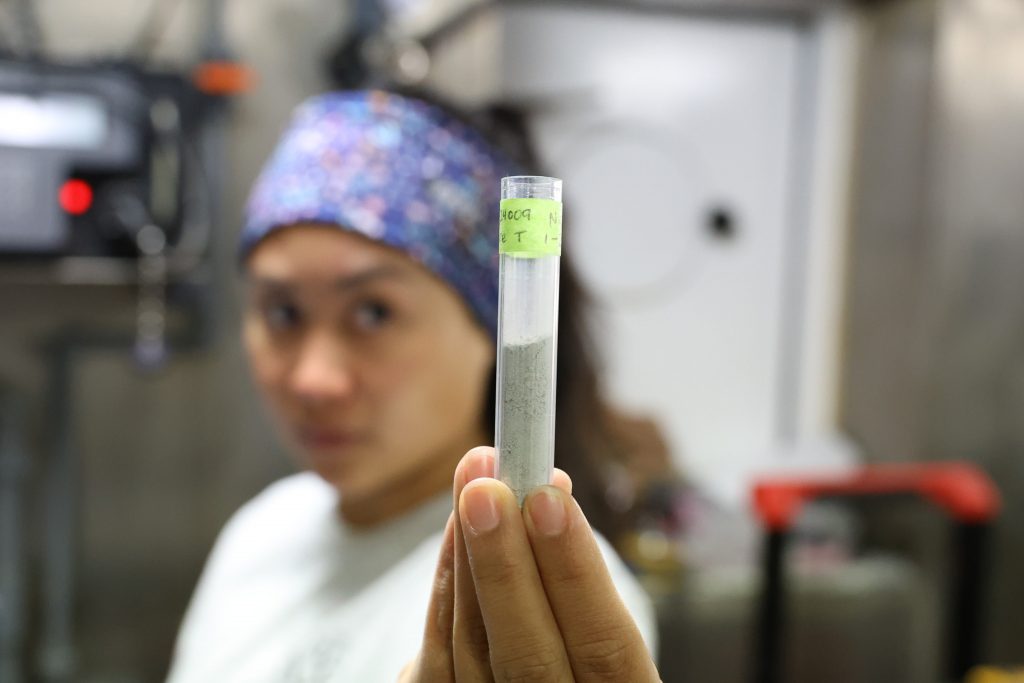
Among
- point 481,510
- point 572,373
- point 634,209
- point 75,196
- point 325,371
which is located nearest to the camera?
point 481,510

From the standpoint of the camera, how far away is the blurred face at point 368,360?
0.56 meters

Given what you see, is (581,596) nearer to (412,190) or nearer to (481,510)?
(481,510)

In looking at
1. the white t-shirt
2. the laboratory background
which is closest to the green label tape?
the white t-shirt

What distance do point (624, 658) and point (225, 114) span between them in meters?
1.50

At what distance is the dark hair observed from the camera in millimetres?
604

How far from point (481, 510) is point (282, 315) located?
36cm

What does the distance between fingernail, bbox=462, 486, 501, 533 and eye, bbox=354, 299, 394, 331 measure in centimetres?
31

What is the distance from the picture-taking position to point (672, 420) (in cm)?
190

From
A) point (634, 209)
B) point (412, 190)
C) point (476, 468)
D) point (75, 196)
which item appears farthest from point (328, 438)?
point (634, 209)

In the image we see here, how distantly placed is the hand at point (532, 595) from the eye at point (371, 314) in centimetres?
28

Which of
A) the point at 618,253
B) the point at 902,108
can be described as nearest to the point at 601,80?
the point at 618,253

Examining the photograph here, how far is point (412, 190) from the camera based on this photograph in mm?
581

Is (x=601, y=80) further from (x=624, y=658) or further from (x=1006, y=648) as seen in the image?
(x=624, y=658)

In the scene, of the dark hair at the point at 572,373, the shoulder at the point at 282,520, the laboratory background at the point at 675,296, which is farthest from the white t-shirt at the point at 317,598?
the laboratory background at the point at 675,296
